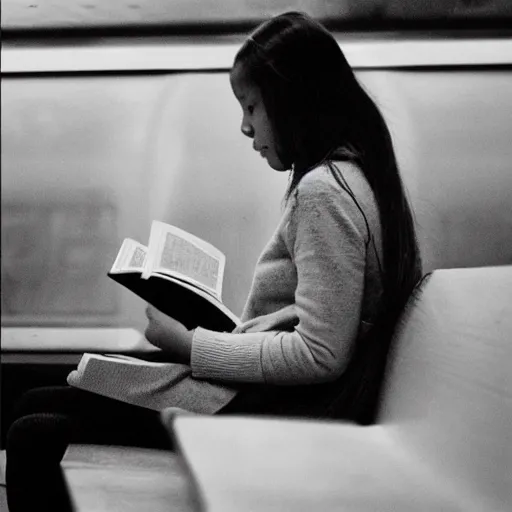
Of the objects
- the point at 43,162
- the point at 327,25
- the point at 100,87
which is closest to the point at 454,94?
the point at 327,25

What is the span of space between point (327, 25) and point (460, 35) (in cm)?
27

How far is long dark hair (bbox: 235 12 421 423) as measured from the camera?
3.09 ft

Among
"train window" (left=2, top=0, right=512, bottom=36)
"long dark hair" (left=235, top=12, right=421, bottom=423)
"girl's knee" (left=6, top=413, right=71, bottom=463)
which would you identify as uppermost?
"train window" (left=2, top=0, right=512, bottom=36)

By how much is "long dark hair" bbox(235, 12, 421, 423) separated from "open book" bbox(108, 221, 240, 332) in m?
0.20

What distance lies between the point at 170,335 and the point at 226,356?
110 mm

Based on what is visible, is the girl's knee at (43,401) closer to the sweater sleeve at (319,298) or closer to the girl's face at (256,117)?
the sweater sleeve at (319,298)

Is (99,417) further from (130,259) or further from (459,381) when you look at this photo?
(459,381)

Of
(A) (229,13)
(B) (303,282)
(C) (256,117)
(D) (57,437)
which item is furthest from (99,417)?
(A) (229,13)

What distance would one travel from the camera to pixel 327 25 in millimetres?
1363

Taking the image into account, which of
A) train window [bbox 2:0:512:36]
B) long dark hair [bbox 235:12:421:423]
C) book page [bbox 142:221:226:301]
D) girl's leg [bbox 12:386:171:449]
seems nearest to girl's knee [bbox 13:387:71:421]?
girl's leg [bbox 12:386:171:449]

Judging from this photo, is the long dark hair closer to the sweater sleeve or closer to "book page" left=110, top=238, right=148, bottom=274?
the sweater sleeve

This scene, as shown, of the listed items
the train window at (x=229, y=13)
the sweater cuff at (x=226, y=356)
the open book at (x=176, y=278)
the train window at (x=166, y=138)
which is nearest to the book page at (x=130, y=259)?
the open book at (x=176, y=278)

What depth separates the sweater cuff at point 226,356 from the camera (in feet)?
2.94

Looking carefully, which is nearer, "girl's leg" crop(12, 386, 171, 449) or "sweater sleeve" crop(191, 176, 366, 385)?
"sweater sleeve" crop(191, 176, 366, 385)
